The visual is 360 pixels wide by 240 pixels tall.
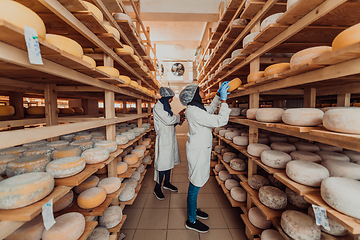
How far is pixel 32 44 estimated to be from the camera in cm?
72

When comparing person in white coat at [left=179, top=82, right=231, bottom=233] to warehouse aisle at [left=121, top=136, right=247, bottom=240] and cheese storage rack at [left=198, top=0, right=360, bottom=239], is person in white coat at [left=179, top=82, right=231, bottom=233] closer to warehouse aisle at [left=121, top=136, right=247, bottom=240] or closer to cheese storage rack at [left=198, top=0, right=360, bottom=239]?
warehouse aisle at [left=121, top=136, right=247, bottom=240]

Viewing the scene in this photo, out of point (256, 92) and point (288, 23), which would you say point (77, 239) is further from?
point (288, 23)

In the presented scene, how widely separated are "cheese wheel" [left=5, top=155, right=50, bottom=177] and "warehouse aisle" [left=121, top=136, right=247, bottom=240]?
1.41 meters

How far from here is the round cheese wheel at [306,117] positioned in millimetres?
1073

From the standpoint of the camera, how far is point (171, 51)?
26.1 feet

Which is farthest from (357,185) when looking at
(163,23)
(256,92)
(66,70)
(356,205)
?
(163,23)

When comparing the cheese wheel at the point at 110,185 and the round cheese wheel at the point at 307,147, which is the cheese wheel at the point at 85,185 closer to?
the cheese wheel at the point at 110,185

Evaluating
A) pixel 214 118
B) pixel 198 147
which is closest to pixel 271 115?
pixel 214 118

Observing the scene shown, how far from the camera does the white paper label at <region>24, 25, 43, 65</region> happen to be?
68cm

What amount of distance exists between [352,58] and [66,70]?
6.00ft

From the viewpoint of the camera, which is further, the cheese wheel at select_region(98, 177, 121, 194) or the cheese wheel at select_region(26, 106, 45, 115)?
the cheese wheel at select_region(26, 106, 45, 115)

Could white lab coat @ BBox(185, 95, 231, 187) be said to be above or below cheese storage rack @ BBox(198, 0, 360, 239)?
below

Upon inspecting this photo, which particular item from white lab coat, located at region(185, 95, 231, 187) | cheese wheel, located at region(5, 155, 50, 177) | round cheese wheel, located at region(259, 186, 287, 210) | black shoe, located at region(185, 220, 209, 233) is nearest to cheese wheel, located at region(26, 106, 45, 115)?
cheese wheel, located at region(5, 155, 50, 177)

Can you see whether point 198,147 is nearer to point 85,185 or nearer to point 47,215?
point 85,185
